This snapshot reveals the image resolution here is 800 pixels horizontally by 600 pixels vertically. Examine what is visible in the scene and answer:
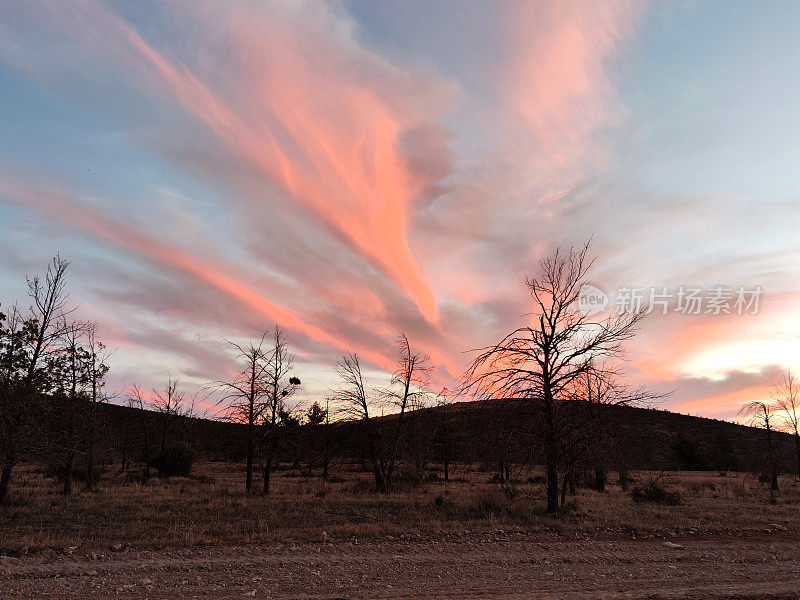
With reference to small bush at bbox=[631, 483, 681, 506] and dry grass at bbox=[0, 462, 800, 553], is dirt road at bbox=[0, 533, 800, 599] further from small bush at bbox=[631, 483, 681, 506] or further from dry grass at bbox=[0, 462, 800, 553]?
small bush at bbox=[631, 483, 681, 506]

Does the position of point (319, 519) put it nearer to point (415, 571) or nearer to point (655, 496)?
point (415, 571)

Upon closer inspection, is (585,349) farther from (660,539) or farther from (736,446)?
(736,446)

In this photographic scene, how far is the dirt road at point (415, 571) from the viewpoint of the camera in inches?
334

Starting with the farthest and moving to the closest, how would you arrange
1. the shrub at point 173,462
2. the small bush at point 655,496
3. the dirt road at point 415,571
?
1. the shrub at point 173,462
2. the small bush at point 655,496
3. the dirt road at point 415,571

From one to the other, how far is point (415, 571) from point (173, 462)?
109 ft

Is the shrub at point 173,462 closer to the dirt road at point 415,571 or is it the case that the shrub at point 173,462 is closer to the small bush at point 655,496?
the dirt road at point 415,571

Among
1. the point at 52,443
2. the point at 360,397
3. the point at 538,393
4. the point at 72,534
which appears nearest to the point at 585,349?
the point at 538,393

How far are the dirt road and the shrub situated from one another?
29.2 meters

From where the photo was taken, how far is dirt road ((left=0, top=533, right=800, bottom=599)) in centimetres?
849

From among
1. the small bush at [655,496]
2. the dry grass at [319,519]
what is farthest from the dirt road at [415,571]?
the small bush at [655,496]

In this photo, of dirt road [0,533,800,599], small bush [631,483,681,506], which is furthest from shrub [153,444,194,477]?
small bush [631,483,681,506]

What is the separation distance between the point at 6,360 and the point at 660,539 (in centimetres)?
2224

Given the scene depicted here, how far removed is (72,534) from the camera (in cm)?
1273

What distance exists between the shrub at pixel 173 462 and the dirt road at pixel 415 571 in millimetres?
29231
